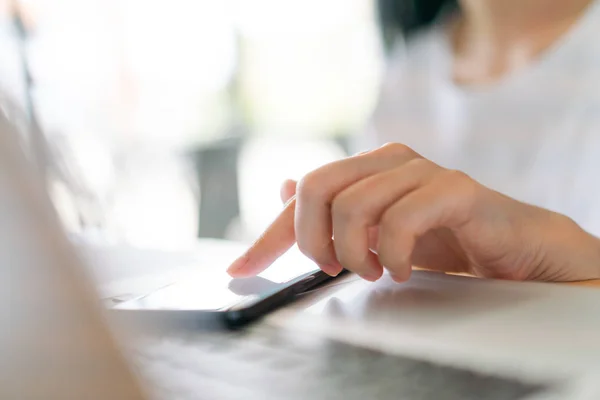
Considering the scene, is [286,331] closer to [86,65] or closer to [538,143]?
[538,143]

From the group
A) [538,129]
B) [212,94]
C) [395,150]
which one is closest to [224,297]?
[395,150]

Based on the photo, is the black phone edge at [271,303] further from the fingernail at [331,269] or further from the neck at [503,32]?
the neck at [503,32]

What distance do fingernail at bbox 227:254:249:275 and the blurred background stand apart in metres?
1.37

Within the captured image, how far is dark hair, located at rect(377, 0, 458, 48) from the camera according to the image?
1.22 m

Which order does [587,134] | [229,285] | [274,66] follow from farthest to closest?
1. [274,66]
2. [587,134]
3. [229,285]

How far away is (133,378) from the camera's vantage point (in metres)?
0.13

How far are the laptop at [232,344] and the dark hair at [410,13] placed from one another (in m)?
0.97

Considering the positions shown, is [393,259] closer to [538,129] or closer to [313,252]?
[313,252]

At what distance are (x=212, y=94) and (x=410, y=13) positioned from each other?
0.97m

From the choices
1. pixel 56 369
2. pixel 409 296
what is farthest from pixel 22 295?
pixel 409 296

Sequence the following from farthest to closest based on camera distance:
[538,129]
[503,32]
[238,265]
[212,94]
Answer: [212,94]
[503,32]
[538,129]
[238,265]

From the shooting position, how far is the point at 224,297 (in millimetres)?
342

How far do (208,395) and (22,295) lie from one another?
114mm

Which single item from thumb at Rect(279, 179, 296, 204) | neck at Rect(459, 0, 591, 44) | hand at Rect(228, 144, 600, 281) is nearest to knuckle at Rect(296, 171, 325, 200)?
hand at Rect(228, 144, 600, 281)
